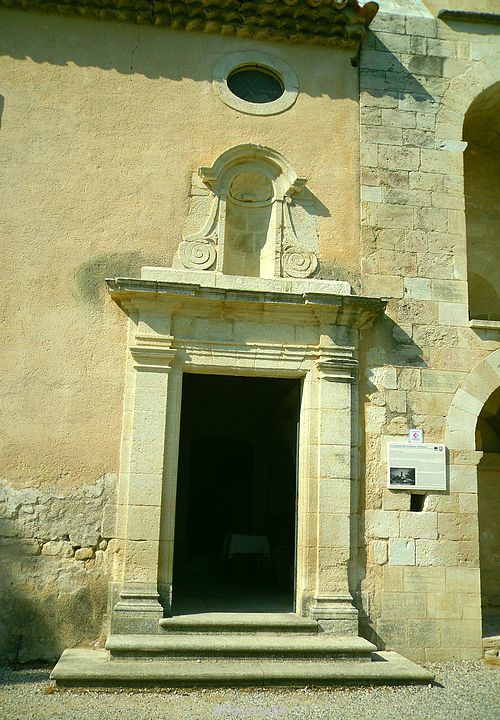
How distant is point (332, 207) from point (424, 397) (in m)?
1.98

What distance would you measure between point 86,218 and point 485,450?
5.43 meters

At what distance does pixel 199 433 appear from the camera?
10.7m

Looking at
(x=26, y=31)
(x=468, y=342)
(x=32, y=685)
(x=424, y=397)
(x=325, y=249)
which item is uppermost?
(x=26, y=31)

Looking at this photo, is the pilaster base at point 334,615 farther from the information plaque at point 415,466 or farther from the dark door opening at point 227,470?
the dark door opening at point 227,470

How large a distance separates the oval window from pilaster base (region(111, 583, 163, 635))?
4645 mm

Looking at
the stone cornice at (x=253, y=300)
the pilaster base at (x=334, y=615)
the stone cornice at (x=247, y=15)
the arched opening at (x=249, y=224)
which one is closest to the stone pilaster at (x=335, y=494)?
the pilaster base at (x=334, y=615)

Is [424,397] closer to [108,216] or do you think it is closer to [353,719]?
[353,719]

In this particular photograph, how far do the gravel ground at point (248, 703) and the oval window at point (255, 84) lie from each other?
208 inches

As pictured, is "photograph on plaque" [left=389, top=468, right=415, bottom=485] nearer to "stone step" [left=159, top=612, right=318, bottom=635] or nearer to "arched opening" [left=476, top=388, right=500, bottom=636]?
"stone step" [left=159, top=612, right=318, bottom=635]

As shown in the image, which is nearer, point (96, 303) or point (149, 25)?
point (96, 303)

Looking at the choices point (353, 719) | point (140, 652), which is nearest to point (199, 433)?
point (140, 652)

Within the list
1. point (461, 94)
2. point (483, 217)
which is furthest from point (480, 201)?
point (461, 94)

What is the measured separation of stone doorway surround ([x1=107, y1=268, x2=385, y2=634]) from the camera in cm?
586

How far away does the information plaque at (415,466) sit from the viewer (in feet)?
20.6
